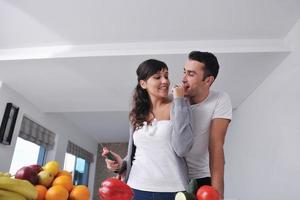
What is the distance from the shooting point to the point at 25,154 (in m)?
3.27

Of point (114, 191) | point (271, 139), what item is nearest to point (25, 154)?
point (271, 139)

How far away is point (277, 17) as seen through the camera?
1.67m

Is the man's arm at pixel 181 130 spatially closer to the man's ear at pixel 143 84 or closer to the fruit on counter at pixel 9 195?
the man's ear at pixel 143 84

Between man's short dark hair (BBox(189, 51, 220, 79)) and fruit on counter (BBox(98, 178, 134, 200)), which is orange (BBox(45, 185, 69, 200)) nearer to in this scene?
fruit on counter (BBox(98, 178, 134, 200))

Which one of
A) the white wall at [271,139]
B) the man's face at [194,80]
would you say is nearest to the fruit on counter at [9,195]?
the man's face at [194,80]

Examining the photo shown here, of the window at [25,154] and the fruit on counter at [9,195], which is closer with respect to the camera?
the fruit on counter at [9,195]

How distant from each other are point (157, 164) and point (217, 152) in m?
0.18

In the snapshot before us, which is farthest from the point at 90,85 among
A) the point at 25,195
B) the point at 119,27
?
the point at 25,195

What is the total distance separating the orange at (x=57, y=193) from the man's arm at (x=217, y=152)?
383mm

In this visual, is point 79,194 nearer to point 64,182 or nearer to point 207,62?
point 64,182

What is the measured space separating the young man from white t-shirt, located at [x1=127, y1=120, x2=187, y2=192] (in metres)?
0.08

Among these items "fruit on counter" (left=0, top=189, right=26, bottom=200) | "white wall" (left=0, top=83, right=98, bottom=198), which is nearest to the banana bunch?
"fruit on counter" (left=0, top=189, right=26, bottom=200)

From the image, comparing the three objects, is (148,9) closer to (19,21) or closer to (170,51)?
(170,51)

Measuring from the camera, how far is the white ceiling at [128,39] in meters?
1.62
